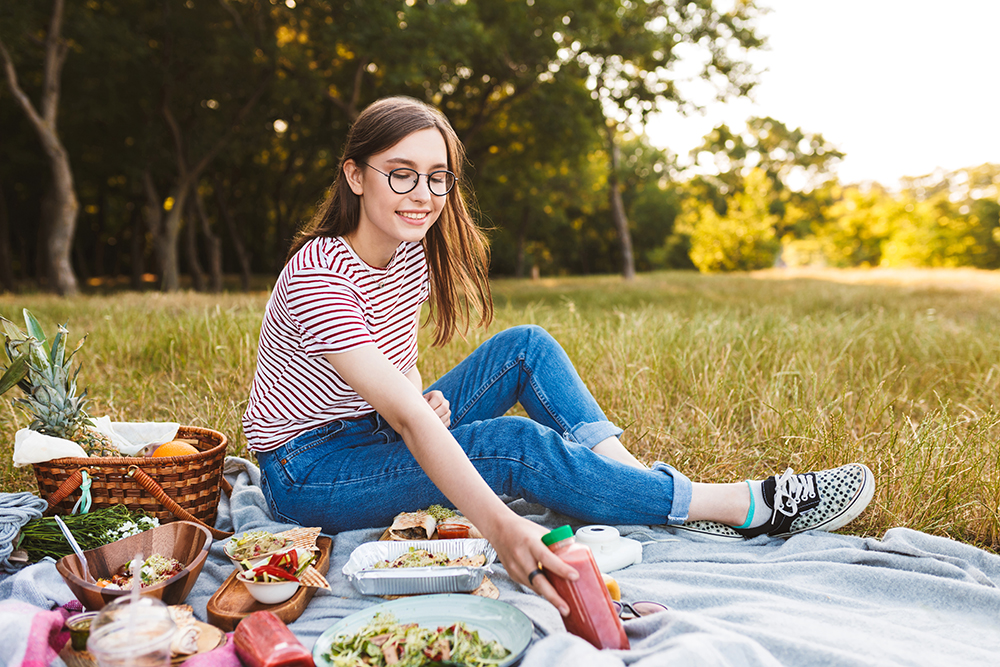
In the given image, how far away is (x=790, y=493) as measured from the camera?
218 centimetres

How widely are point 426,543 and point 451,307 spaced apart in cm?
96

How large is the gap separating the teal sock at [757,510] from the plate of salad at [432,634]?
100 centimetres

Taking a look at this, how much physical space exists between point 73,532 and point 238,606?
685mm

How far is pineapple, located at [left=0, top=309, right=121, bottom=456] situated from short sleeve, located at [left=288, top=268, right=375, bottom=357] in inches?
32.1

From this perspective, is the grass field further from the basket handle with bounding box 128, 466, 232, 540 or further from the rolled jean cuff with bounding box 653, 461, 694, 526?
the basket handle with bounding box 128, 466, 232, 540

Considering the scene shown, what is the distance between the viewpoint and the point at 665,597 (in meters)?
1.83

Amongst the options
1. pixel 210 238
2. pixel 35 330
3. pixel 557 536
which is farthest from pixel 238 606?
pixel 210 238

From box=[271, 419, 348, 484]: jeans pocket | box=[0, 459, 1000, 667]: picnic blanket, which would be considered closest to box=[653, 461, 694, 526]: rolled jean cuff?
box=[0, 459, 1000, 667]: picnic blanket

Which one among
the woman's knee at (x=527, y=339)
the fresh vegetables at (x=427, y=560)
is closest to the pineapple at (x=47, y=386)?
the fresh vegetables at (x=427, y=560)

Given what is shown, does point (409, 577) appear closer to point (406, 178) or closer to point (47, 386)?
point (406, 178)

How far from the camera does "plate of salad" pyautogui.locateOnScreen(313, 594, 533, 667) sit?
55.8 inches

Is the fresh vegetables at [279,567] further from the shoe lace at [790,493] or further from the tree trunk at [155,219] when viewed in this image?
the tree trunk at [155,219]

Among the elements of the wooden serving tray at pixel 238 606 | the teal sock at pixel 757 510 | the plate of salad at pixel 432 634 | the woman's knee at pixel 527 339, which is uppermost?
the woman's knee at pixel 527 339

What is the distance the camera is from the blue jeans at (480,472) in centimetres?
210
